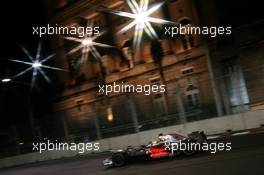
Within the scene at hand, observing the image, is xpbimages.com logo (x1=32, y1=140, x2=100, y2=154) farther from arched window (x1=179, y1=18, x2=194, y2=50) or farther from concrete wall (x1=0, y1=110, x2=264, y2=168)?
arched window (x1=179, y1=18, x2=194, y2=50)

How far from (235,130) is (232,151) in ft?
22.6

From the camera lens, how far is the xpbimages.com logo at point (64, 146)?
84.2ft

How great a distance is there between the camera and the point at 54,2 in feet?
171

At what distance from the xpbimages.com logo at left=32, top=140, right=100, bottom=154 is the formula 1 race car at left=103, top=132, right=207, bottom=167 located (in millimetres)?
8909

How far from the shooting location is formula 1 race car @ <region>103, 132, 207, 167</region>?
15.3m

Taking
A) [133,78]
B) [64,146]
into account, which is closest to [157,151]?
[64,146]

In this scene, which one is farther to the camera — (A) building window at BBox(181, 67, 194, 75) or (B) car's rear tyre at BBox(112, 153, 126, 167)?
(A) building window at BBox(181, 67, 194, 75)

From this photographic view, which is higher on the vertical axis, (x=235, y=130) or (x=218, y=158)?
(x=235, y=130)

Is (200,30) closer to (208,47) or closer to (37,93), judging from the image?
(208,47)

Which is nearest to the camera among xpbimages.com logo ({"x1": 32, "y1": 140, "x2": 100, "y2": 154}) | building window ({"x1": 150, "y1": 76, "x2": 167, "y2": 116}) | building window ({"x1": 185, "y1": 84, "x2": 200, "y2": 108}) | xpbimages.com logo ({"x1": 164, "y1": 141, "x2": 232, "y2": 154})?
xpbimages.com logo ({"x1": 164, "y1": 141, "x2": 232, "y2": 154})

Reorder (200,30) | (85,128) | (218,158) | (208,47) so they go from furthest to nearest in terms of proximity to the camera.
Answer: (200,30), (208,47), (85,128), (218,158)

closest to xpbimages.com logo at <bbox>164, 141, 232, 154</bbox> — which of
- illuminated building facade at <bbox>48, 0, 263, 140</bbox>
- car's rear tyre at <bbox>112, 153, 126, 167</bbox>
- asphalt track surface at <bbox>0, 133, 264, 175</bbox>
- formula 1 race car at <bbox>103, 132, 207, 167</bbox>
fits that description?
formula 1 race car at <bbox>103, 132, 207, 167</bbox>

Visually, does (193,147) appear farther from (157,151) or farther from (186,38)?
(186,38)

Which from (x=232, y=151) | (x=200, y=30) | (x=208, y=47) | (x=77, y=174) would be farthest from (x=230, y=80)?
(x=200, y=30)
